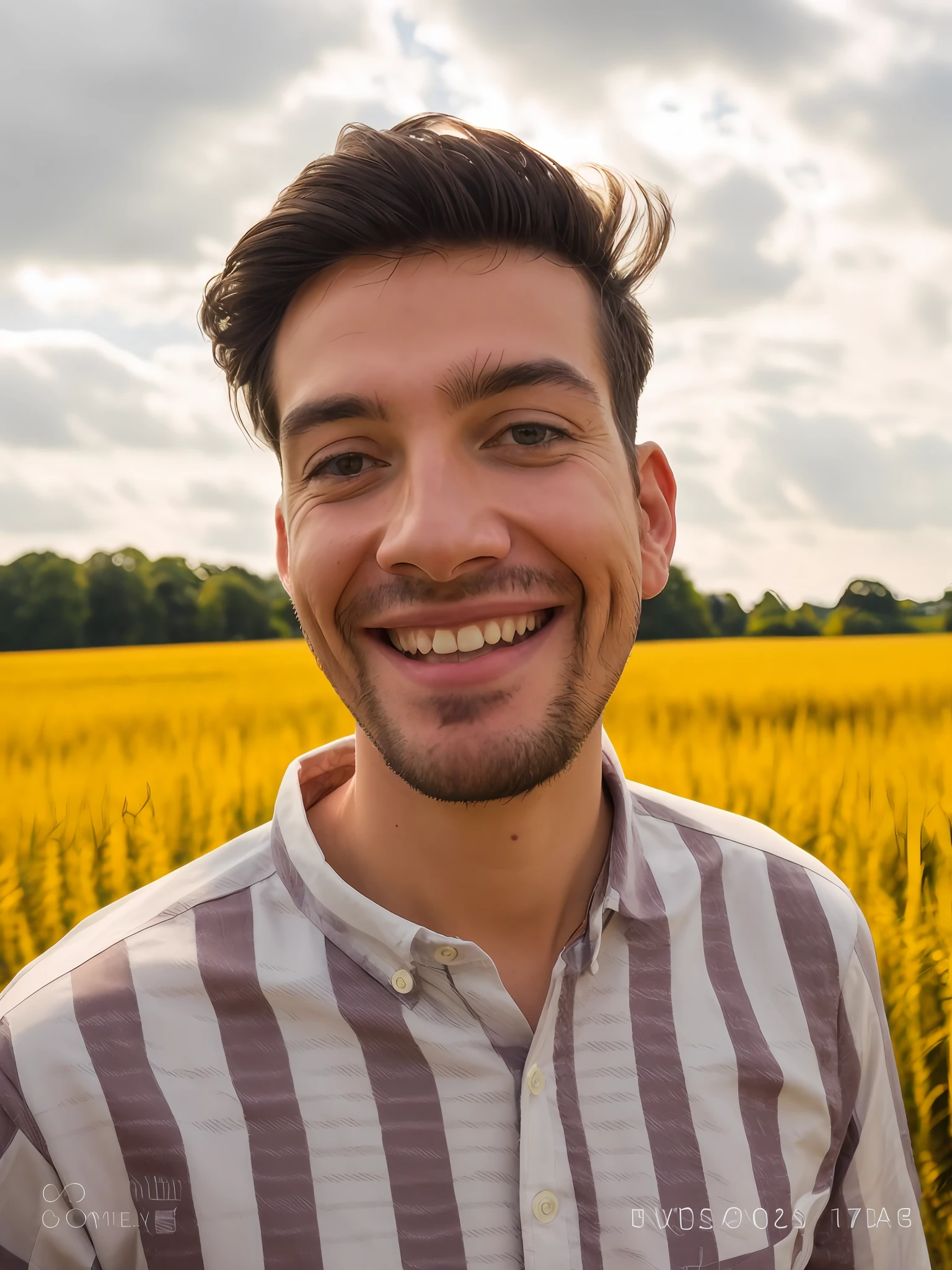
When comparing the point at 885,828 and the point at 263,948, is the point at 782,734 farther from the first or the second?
the point at 263,948

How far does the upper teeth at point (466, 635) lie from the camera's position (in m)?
1.30

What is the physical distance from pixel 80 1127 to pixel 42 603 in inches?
283

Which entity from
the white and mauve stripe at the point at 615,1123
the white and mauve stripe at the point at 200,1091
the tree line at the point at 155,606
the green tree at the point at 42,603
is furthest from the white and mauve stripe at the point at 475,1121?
the green tree at the point at 42,603

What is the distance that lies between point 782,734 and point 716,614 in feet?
33.4

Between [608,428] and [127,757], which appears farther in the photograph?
[127,757]

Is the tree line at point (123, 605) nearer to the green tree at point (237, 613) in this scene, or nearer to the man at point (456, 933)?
the green tree at point (237, 613)

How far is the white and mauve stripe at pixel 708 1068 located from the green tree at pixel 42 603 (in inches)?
236

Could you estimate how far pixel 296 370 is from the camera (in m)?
1.48

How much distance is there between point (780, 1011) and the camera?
4.69 ft

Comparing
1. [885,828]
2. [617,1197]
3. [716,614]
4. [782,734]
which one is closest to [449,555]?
[617,1197]

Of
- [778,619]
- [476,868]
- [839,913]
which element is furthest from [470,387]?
[778,619]

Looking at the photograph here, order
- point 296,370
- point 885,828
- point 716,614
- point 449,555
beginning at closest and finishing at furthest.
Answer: point 449,555
point 296,370
point 885,828
point 716,614

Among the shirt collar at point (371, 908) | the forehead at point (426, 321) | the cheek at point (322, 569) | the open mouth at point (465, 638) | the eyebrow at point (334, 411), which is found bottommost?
the shirt collar at point (371, 908)

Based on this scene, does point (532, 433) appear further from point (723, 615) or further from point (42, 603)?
point (723, 615)
